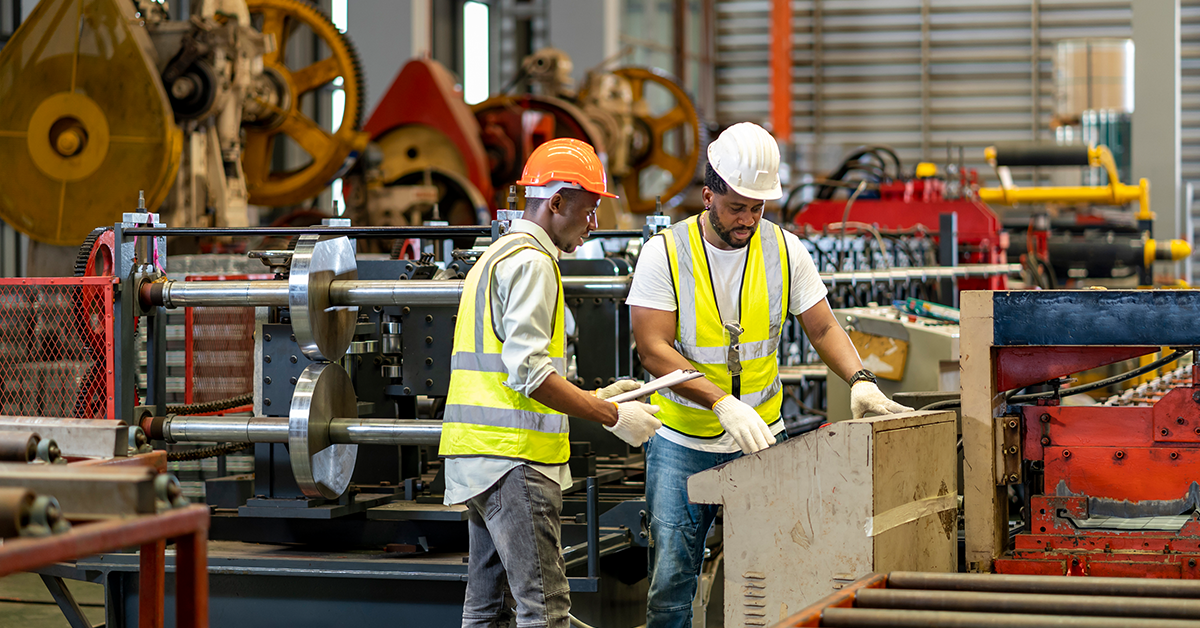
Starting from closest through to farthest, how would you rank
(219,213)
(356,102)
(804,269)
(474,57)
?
(804,269), (219,213), (356,102), (474,57)

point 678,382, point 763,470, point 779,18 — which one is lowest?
point 763,470

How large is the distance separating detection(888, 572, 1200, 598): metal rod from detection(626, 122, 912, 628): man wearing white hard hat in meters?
0.56

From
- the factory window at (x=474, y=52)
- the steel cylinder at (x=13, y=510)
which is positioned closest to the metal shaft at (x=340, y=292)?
the steel cylinder at (x=13, y=510)

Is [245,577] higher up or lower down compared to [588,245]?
lower down

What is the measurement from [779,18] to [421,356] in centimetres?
1434

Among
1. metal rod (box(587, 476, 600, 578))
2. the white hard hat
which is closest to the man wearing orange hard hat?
the white hard hat

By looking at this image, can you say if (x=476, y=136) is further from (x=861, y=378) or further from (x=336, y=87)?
(x=861, y=378)

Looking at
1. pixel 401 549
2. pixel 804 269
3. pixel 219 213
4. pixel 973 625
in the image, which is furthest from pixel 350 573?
pixel 219 213

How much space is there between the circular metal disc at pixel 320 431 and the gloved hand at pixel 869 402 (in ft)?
5.15

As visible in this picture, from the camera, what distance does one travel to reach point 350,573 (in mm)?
3625

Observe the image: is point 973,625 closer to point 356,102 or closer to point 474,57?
point 356,102

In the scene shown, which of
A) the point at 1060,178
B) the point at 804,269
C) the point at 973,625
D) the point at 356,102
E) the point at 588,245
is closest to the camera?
the point at 973,625

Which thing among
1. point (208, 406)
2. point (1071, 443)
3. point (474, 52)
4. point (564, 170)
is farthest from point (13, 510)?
point (474, 52)

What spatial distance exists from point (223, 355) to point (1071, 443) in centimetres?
314
